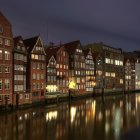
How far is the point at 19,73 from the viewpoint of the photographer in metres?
62.0

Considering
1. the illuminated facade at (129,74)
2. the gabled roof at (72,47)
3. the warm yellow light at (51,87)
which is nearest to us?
the warm yellow light at (51,87)

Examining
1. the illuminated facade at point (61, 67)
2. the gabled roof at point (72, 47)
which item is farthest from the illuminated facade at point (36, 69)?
the gabled roof at point (72, 47)

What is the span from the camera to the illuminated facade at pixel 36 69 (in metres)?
66.8

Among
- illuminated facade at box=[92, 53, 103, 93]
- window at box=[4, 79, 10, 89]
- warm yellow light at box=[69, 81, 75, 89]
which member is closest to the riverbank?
warm yellow light at box=[69, 81, 75, 89]

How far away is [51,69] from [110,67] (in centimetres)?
4490

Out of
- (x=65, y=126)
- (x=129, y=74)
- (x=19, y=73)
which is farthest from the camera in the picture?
(x=129, y=74)

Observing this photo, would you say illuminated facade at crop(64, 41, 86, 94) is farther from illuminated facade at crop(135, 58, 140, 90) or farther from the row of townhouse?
illuminated facade at crop(135, 58, 140, 90)

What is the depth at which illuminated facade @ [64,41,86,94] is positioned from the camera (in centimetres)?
8769

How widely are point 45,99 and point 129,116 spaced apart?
2693cm

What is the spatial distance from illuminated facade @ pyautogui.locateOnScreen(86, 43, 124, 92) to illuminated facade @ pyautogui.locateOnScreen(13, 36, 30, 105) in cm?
4828

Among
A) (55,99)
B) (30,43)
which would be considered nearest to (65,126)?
(55,99)

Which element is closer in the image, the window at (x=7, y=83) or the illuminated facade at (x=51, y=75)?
the window at (x=7, y=83)

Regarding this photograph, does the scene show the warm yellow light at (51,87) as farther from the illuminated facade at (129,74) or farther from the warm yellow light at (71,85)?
the illuminated facade at (129,74)

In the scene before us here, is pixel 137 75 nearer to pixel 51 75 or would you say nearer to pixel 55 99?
pixel 51 75
